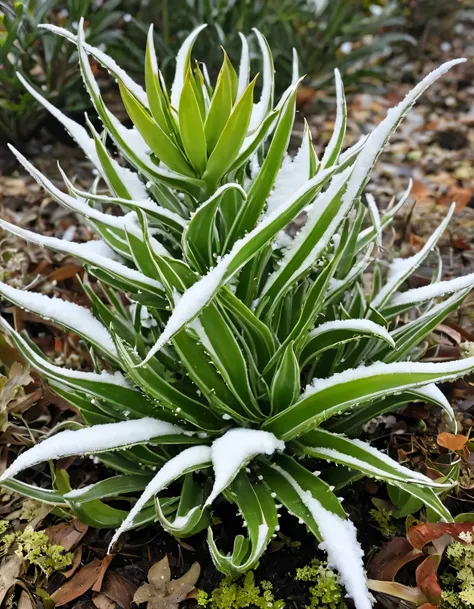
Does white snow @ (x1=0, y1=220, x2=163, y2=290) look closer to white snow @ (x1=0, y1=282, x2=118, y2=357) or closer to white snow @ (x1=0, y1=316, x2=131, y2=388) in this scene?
white snow @ (x1=0, y1=282, x2=118, y2=357)

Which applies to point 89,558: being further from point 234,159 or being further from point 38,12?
point 38,12

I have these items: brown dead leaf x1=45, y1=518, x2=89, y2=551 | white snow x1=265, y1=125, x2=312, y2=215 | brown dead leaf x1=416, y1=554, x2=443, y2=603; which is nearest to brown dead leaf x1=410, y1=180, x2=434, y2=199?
white snow x1=265, y1=125, x2=312, y2=215

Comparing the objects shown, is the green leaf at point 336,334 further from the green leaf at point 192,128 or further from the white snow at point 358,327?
the green leaf at point 192,128

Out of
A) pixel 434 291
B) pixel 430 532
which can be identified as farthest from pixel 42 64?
pixel 430 532

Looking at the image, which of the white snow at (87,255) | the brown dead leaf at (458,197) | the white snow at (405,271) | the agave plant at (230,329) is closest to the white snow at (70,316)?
the agave plant at (230,329)

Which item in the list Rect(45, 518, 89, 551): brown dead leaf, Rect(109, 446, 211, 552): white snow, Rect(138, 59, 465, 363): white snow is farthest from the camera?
Rect(45, 518, 89, 551): brown dead leaf
